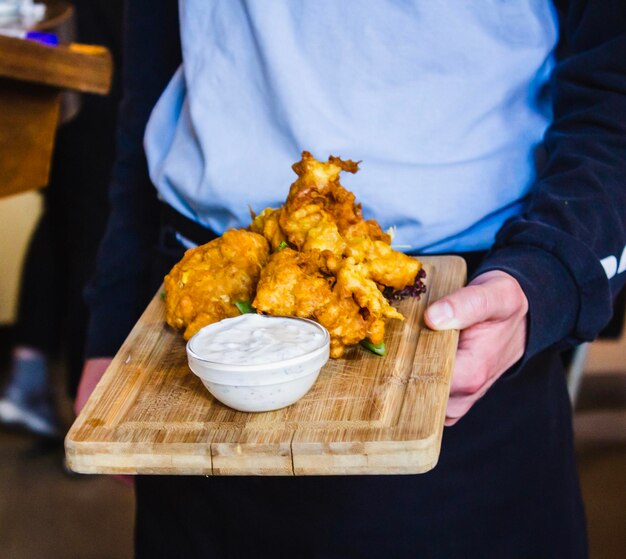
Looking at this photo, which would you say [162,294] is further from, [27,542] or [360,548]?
[27,542]

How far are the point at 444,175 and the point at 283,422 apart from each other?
55 centimetres

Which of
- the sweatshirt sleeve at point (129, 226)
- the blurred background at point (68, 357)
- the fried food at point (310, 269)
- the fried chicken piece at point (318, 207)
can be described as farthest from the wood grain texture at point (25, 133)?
the blurred background at point (68, 357)

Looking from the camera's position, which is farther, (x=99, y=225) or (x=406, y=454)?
(x=99, y=225)

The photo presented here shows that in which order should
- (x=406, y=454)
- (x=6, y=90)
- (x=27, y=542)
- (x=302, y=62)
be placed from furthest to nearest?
(x=27, y=542) < (x=6, y=90) < (x=302, y=62) < (x=406, y=454)

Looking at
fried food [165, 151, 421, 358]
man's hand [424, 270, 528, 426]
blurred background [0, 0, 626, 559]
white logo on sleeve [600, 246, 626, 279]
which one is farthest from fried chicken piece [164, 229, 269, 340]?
blurred background [0, 0, 626, 559]

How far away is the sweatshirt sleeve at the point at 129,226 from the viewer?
6.11ft

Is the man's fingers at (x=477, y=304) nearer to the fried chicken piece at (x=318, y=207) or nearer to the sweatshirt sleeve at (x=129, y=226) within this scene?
the fried chicken piece at (x=318, y=207)

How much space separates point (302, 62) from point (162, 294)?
0.48 m

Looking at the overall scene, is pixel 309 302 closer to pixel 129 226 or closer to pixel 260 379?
pixel 260 379

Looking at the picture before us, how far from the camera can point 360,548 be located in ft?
4.84

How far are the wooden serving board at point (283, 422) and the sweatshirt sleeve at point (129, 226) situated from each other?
54cm

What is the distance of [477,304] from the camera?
127 cm

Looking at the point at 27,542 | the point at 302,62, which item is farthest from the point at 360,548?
the point at 27,542

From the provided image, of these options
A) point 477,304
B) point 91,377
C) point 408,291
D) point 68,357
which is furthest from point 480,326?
point 68,357
